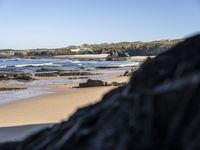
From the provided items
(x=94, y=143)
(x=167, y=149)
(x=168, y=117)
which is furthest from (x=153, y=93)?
(x=94, y=143)

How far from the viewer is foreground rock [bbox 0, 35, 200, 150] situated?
332 centimetres

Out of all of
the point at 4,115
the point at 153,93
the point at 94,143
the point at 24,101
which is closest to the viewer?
the point at 153,93

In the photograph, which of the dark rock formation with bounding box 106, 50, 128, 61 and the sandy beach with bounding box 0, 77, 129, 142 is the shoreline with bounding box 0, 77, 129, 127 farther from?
the dark rock formation with bounding box 106, 50, 128, 61

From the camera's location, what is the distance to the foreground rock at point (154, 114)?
3.32 metres

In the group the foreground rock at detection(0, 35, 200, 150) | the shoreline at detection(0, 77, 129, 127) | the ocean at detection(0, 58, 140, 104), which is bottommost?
the ocean at detection(0, 58, 140, 104)

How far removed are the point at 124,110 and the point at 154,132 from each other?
19.0 inches

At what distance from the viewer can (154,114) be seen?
3477 millimetres

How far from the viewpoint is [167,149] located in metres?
3.31

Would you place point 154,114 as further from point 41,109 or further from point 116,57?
point 116,57

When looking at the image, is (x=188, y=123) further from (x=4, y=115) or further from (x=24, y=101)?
(x=24, y=101)

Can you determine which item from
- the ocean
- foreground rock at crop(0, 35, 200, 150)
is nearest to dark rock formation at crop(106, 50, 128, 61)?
the ocean

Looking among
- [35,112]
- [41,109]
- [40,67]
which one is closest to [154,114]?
[35,112]

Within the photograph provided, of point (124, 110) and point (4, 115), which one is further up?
point (124, 110)

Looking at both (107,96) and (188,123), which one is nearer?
(188,123)
